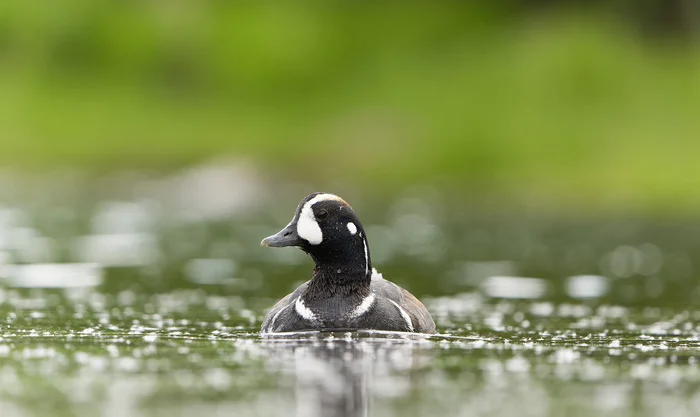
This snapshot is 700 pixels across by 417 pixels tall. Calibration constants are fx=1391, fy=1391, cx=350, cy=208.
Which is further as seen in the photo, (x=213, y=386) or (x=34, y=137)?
(x=34, y=137)

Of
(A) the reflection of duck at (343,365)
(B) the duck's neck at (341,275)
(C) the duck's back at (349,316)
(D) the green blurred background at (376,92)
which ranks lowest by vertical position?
(A) the reflection of duck at (343,365)

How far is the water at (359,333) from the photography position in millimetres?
11320

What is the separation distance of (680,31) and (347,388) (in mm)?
56904

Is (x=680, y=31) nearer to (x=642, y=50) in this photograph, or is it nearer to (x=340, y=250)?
(x=642, y=50)

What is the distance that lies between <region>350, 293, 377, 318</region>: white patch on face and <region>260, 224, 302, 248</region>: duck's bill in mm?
1018

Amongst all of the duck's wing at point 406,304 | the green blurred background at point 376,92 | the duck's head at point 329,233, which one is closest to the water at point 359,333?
the duck's wing at point 406,304

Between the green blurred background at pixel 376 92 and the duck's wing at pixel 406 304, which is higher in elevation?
the green blurred background at pixel 376 92

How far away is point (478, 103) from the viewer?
193 ft

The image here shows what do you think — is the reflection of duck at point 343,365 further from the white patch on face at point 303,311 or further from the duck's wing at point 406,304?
the duck's wing at point 406,304

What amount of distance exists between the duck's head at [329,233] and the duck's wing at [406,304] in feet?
1.51

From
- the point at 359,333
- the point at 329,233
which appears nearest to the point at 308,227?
the point at 329,233

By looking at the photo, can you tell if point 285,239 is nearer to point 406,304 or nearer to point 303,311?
point 303,311

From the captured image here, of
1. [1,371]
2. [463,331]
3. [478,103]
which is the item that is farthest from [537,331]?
[478,103]

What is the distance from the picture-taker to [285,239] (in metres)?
15.8
